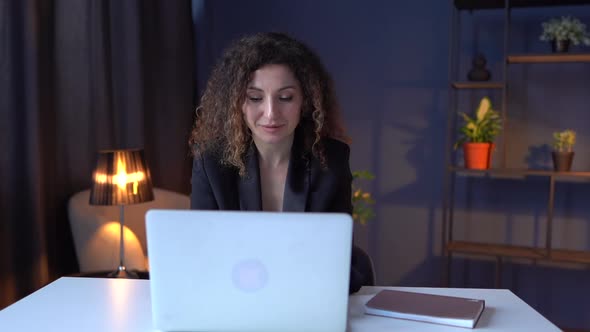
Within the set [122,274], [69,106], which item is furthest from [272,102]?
[69,106]

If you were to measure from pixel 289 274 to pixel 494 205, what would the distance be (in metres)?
2.70

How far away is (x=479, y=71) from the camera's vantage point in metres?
3.04

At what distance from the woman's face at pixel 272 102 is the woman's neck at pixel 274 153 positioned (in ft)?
0.40

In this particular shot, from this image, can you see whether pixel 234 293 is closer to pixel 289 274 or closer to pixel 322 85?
pixel 289 274

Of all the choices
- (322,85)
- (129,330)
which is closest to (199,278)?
(129,330)

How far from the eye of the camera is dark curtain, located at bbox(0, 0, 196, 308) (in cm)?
215

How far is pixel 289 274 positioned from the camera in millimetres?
902

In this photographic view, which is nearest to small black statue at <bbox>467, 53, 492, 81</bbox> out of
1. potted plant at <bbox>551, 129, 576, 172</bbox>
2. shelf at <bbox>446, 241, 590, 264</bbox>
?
potted plant at <bbox>551, 129, 576, 172</bbox>

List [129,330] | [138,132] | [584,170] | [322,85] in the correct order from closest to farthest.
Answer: [129,330] → [322,85] → [138,132] → [584,170]

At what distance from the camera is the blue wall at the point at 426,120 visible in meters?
3.14

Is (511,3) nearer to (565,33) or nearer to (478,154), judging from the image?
(565,33)

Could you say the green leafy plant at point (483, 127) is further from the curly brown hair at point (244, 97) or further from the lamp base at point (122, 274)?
the lamp base at point (122, 274)

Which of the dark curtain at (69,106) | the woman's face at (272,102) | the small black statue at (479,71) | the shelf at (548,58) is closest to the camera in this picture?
the woman's face at (272,102)

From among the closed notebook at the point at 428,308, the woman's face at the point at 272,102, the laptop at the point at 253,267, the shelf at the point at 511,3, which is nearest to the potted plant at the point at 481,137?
the shelf at the point at 511,3
